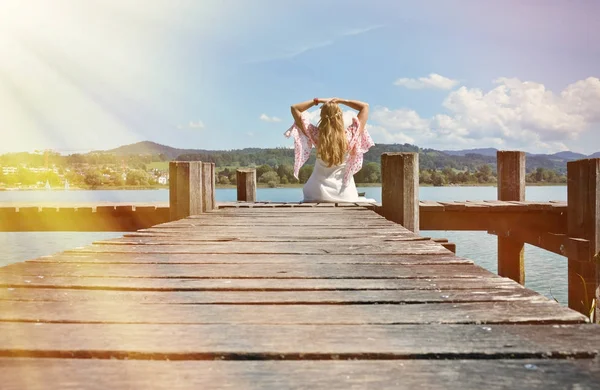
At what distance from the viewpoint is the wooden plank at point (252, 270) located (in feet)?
8.41

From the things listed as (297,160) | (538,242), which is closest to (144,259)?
(297,160)

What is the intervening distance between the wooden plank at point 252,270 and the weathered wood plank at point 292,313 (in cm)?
53

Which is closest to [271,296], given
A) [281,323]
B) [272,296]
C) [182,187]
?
[272,296]

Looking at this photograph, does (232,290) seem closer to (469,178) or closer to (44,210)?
(44,210)

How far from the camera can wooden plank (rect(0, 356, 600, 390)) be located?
52.2 inches

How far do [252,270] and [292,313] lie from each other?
0.84 m

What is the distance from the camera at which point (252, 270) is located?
271 centimetres

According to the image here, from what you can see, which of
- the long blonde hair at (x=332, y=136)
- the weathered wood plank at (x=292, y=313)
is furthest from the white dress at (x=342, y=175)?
the weathered wood plank at (x=292, y=313)

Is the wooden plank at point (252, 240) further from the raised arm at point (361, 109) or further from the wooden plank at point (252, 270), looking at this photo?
the raised arm at point (361, 109)

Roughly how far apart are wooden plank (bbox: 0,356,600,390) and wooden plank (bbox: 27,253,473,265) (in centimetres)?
143

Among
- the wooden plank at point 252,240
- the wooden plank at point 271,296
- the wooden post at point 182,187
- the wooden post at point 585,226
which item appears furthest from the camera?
the wooden post at point 585,226

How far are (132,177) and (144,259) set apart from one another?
1895cm

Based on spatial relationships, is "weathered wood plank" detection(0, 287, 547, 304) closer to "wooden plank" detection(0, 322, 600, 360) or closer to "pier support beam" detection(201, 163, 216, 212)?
"wooden plank" detection(0, 322, 600, 360)

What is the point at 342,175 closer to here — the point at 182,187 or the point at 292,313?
the point at 182,187
